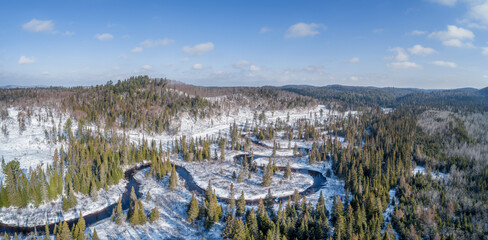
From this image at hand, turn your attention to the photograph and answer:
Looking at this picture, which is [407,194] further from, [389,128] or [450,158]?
[389,128]

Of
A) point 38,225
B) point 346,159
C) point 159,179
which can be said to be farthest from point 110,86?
point 346,159

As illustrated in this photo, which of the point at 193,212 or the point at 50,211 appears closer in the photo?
the point at 193,212

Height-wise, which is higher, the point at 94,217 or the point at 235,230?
the point at 235,230

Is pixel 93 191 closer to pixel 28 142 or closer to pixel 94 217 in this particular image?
pixel 94 217

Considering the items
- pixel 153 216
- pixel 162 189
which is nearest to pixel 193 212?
pixel 153 216

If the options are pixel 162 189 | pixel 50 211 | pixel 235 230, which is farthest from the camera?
pixel 162 189

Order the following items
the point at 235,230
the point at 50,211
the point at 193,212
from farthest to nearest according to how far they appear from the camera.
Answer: the point at 50,211, the point at 193,212, the point at 235,230

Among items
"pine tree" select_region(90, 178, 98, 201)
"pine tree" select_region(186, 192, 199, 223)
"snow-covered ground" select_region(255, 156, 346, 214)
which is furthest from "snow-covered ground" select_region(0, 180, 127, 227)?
"snow-covered ground" select_region(255, 156, 346, 214)

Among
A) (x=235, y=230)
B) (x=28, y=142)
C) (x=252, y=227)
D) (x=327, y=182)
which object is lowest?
(x=327, y=182)

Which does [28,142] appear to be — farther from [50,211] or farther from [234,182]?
[234,182]
